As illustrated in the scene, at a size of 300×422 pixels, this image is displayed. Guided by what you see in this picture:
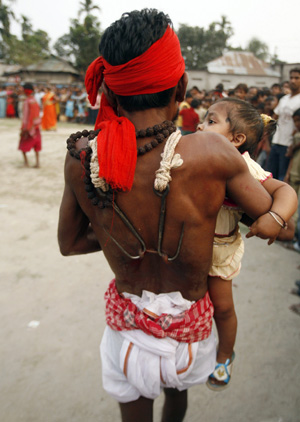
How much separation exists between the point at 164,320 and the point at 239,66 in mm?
29481

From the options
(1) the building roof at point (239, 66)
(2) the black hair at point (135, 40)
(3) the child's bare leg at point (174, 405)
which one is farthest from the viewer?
(1) the building roof at point (239, 66)

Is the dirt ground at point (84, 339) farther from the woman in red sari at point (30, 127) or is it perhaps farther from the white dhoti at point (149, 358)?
the woman in red sari at point (30, 127)

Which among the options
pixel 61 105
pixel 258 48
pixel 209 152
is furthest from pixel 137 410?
pixel 258 48


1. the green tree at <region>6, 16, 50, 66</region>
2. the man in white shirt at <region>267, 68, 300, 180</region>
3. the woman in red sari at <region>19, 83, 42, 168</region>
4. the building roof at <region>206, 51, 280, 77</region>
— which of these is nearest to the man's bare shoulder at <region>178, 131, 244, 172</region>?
the man in white shirt at <region>267, 68, 300, 180</region>

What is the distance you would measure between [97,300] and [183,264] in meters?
1.94

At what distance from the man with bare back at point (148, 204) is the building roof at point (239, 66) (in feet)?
88.2

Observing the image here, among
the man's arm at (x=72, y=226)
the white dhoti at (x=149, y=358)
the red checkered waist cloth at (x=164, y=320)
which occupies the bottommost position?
the white dhoti at (x=149, y=358)

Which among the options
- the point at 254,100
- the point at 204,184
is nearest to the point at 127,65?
the point at 204,184

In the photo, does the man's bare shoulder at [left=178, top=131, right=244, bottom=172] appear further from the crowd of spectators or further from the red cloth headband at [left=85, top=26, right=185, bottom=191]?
the crowd of spectators

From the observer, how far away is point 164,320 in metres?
1.20

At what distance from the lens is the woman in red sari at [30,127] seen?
23.7ft

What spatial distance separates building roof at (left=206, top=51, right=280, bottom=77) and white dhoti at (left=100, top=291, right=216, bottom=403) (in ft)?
88.5

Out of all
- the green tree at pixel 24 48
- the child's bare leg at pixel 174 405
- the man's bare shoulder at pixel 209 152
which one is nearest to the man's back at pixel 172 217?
the man's bare shoulder at pixel 209 152

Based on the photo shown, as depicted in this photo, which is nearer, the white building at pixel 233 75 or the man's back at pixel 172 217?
the man's back at pixel 172 217
